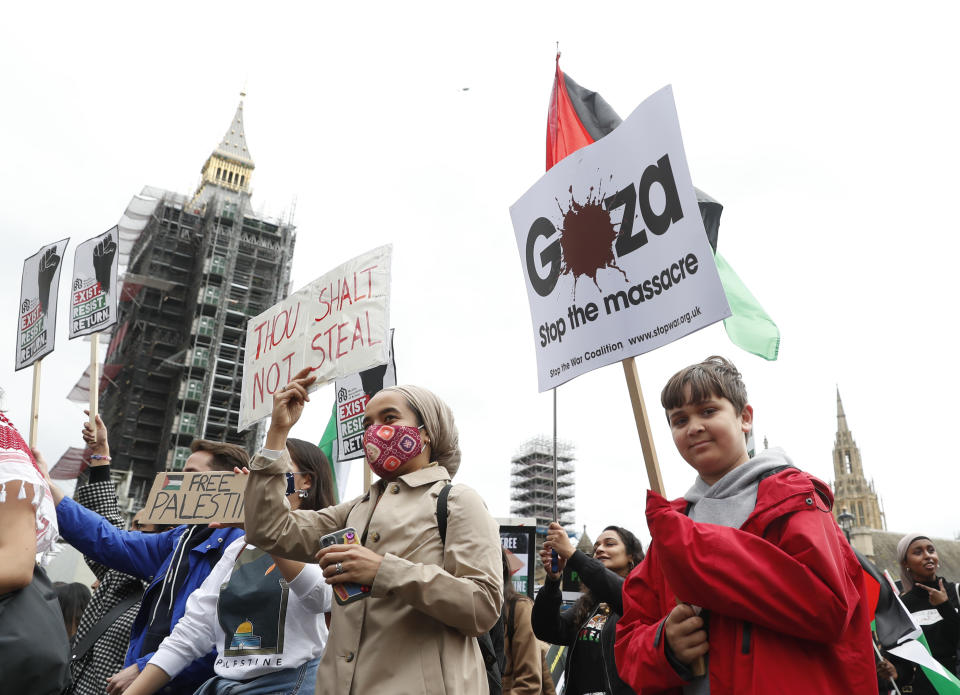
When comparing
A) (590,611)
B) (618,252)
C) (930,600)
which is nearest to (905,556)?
(930,600)

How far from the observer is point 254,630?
2.81 meters

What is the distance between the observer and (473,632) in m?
2.23

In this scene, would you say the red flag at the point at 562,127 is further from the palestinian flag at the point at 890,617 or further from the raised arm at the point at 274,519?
the palestinian flag at the point at 890,617

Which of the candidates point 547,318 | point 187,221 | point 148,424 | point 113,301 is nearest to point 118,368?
point 148,424

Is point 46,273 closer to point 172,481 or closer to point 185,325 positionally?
point 172,481

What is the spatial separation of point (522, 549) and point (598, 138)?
287cm

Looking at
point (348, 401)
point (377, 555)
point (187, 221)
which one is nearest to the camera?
point (377, 555)

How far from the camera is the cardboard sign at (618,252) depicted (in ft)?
10.5

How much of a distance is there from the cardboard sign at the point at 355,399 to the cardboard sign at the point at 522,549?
1451mm

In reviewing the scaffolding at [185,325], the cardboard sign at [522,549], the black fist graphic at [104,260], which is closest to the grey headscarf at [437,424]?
the cardboard sign at [522,549]

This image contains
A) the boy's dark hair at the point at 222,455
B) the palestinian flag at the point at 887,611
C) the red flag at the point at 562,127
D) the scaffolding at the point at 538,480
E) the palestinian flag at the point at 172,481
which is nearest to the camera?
the palestinian flag at the point at 887,611

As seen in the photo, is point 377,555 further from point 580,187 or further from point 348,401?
point 348,401

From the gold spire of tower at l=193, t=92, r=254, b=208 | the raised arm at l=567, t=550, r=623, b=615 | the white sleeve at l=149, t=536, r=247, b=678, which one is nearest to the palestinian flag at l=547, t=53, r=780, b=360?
the raised arm at l=567, t=550, r=623, b=615

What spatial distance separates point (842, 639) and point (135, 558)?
3.29 metres
